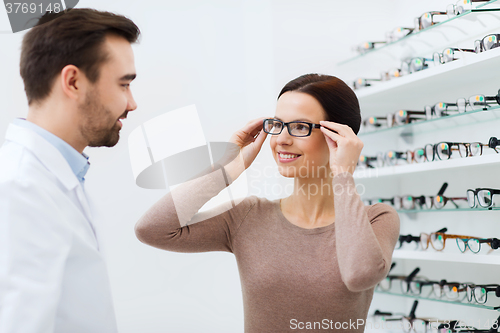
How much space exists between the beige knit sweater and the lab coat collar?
1.25ft

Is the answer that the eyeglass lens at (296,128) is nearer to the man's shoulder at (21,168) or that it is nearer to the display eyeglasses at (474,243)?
the man's shoulder at (21,168)

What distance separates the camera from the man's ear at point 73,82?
750mm

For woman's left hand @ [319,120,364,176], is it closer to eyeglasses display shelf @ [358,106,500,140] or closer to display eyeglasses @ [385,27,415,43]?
eyeglasses display shelf @ [358,106,500,140]

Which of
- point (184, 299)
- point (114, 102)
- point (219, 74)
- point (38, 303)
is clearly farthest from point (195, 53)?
point (38, 303)

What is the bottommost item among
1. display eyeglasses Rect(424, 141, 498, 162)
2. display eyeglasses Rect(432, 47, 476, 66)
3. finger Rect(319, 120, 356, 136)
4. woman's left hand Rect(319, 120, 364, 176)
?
display eyeglasses Rect(424, 141, 498, 162)

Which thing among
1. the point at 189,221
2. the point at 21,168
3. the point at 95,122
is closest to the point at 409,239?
the point at 189,221

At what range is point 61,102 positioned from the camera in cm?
76

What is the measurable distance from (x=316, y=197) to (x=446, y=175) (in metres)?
0.88

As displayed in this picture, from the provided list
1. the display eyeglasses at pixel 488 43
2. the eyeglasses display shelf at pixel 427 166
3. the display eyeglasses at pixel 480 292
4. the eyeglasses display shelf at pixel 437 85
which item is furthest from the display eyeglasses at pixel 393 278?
the display eyeglasses at pixel 488 43

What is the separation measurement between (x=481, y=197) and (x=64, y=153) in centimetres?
131

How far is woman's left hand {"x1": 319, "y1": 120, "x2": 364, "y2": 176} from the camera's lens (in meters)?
1.08

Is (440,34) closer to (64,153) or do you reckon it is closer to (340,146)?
(340,146)

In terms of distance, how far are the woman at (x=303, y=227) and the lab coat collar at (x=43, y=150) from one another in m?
0.38

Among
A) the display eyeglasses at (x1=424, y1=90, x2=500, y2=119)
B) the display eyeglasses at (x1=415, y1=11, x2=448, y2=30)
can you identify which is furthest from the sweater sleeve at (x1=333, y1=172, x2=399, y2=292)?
the display eyeglasses at (x1=415, y1=11, x2=448, y2=30)
